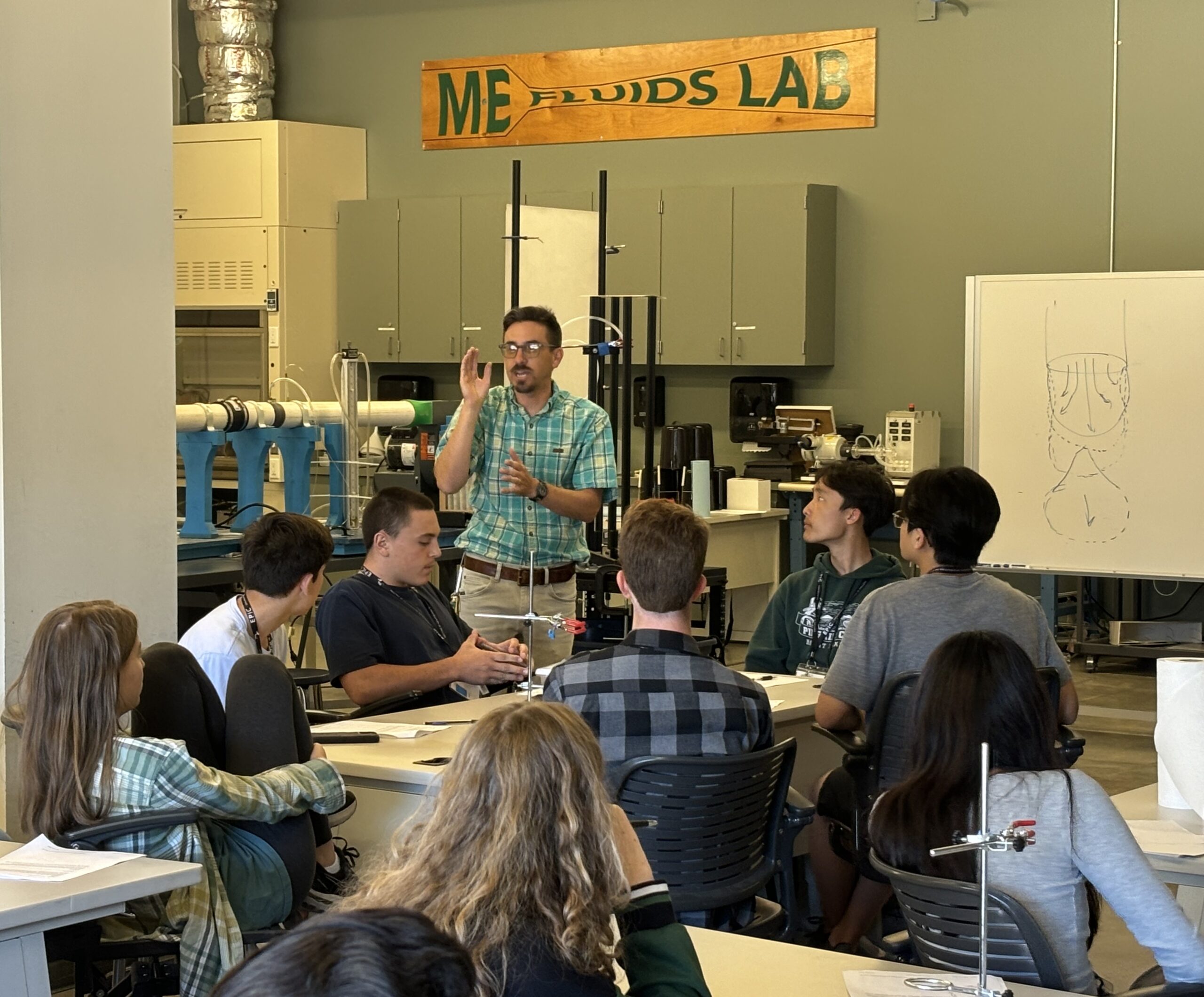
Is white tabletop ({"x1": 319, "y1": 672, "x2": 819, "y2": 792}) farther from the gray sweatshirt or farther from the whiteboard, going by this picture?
the whiteboard

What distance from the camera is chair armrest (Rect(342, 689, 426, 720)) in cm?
383

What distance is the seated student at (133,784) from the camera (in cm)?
258

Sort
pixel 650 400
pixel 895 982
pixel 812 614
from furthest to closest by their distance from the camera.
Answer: pixel 650 400
pixel 812 614
pixel 895 982

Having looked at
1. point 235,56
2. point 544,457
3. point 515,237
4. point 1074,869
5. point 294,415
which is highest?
point 235,56

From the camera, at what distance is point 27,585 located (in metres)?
3.61

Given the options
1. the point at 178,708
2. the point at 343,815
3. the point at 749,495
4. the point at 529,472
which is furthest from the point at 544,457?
the point at 749,495

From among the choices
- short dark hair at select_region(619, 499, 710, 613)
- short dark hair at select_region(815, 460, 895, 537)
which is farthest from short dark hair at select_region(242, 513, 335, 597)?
short dark hair at select_region(815, 460, 895, 537)

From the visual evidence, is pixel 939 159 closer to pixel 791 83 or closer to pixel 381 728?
pixel 791 83

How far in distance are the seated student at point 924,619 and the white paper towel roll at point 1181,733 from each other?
72 cm

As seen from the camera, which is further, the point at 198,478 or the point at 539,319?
the point at 198,478

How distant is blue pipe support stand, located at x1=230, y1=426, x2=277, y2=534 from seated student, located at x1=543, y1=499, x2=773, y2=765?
10.6 ft

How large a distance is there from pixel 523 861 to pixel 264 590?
2.02 m

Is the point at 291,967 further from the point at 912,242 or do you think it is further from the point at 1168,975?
the point at 912,242

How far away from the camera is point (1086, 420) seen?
22.5 ft
